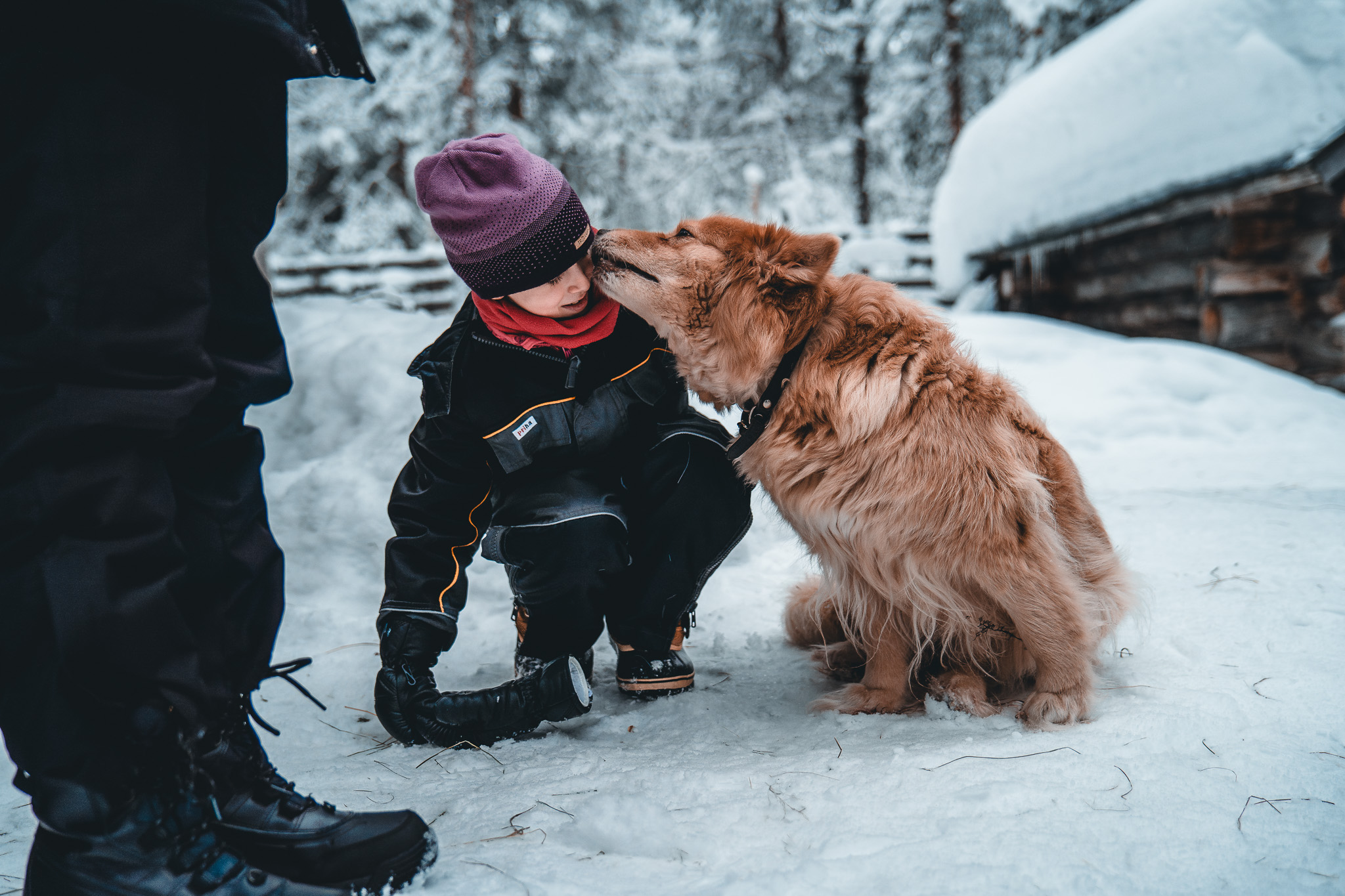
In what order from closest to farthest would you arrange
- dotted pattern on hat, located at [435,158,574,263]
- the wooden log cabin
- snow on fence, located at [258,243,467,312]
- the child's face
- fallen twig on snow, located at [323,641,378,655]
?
1. dotted pattern on hat, located at [435,158,574,263]
2. the child's face
3. fallen twig on snow, located at [323,641,378,655]
4. the wooden log cabin
5. snow on fence, located at [258,243,467,312]

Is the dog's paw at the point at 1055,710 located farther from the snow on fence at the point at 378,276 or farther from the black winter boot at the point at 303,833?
the snow on fence at the point at 378,276

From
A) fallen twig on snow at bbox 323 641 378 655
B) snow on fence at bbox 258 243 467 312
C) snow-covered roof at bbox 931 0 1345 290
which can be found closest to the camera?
fallen twig on snow at bbox 323 641 378 655

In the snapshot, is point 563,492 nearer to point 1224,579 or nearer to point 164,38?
point 164,38

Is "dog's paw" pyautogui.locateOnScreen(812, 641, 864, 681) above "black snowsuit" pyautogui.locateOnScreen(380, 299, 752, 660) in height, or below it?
below

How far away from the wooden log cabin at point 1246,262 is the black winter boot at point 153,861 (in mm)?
5788

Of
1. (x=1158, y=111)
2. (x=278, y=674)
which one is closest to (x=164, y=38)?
(x=278, y=674)

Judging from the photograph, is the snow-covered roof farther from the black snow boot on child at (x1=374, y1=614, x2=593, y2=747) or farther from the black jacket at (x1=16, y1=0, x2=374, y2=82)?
the black jacket at (x1=16, y1=0, x2=374, y2=82)

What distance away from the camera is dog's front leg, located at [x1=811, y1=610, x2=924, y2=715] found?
1.77m

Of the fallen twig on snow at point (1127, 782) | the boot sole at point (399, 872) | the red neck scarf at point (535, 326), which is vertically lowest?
the fallen twig on snow at point (1127, 782)

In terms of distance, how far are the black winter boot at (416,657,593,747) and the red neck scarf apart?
2.55 ft

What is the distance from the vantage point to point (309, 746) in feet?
5.41

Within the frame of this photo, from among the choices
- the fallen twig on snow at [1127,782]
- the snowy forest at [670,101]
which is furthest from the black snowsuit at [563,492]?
the snowy forest at [670,101]

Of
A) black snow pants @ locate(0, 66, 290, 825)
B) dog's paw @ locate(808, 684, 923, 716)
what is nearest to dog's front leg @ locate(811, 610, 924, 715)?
dog's paw @ locate(808, 684, 923, 716)

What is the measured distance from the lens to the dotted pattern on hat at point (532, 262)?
1.67m
